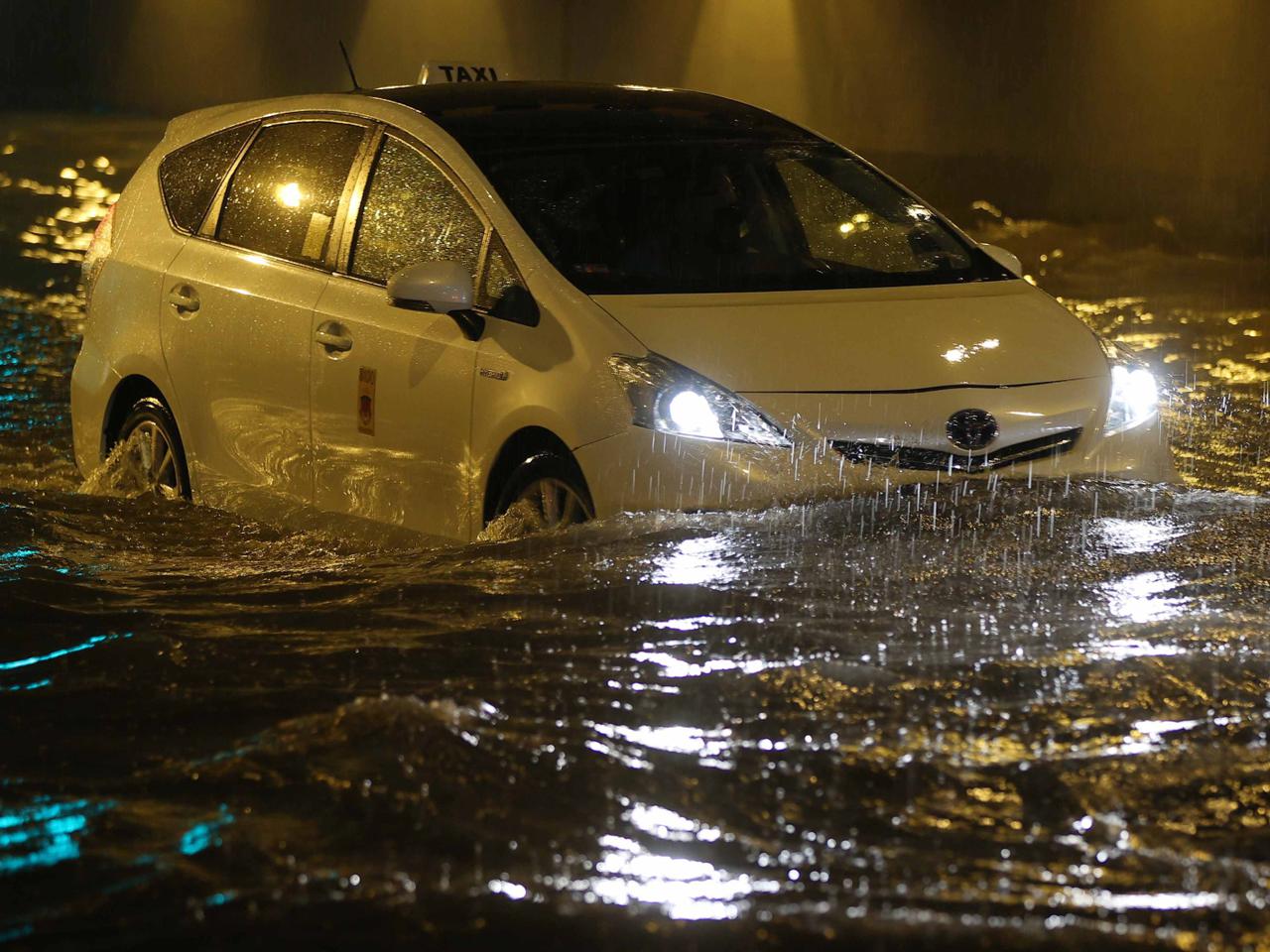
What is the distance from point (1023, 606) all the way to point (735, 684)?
904 mm

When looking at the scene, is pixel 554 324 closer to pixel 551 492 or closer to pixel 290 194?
pixel 551 492

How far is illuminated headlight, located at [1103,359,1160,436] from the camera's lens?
5.46m

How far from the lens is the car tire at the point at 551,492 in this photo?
511cm

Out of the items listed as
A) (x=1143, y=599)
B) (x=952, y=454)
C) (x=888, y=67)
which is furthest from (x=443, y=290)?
(x=888, y=67)

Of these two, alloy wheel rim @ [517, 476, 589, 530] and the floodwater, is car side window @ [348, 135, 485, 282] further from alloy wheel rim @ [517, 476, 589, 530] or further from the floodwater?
the floodwater

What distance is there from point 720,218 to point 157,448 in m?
2.24

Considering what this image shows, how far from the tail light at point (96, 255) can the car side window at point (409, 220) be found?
150 centimetres

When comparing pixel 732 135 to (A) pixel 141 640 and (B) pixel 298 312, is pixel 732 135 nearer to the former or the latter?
(B) pixel 298 312

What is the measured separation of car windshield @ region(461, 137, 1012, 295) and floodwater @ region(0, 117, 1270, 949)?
0.96 metres

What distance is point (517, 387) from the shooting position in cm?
525

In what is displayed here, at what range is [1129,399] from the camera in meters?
5.55

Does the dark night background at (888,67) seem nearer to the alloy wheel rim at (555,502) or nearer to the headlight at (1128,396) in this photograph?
the headlight at (1128,396)

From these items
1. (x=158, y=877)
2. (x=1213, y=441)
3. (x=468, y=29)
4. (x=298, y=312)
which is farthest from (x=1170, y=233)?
(x=158, y=877)

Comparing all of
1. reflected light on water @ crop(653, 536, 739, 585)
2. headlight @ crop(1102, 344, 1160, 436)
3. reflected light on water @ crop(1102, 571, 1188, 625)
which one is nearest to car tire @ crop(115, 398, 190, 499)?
reflected light on water @ crop(653, 536, 739, 585)
